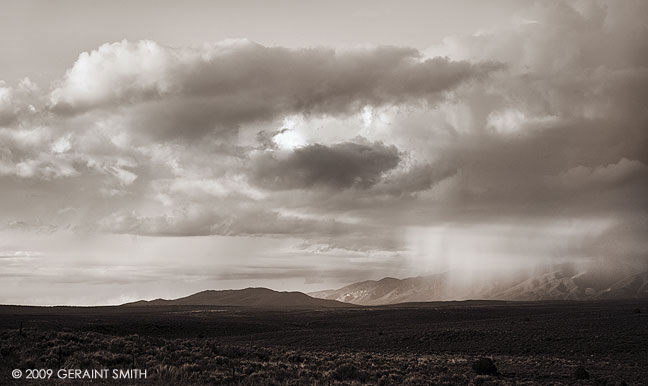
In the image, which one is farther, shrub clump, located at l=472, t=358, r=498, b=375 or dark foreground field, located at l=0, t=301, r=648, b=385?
shrub clump, located at l=472, t=358, r=498, b=375

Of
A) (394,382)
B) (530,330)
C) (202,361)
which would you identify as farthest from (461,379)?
(530,330)

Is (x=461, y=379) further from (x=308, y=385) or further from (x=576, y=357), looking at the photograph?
(x=576, y=357)

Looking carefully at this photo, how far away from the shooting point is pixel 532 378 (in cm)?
3550

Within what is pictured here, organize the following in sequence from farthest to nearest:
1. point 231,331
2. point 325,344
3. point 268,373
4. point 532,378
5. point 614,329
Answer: point 231,331 < point 614,329 < point 325,344 < point 532,378 < point 268,373

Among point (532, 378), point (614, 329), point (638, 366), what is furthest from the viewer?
point (614, 329)

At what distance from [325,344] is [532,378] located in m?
29.9

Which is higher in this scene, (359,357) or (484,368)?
(359,357)

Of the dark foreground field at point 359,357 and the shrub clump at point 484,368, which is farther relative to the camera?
the shrub clump at point 484,368

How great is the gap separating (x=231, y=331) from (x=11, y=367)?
190 feet

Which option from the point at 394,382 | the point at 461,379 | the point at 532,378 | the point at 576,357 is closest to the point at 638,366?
the point at 576,357

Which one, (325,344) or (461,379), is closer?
(461,379)

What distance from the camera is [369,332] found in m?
75.6

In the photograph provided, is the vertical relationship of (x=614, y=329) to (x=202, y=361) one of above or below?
below

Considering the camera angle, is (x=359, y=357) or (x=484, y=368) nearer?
(x=484, y=368)
